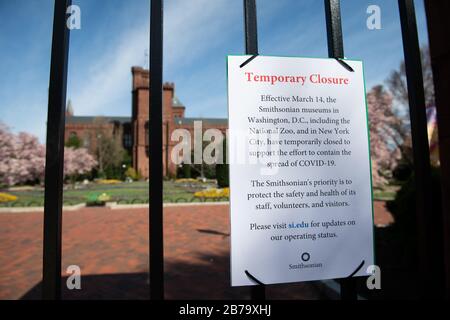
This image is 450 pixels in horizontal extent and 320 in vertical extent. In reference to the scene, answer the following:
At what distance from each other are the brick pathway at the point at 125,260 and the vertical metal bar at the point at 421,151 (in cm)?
291

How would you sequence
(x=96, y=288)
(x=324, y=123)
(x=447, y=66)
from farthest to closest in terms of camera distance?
(x=96, y=288) → (x=324, y=123) → (x=447, y=66)

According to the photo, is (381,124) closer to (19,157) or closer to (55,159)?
(55,159)

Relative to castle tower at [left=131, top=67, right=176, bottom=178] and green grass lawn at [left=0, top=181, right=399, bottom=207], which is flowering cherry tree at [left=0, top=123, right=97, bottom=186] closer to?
green grass lawn at [left=0, top=181, right=399, bottom=207]

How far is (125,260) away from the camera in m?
5.68

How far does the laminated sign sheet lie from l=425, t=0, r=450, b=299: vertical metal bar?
34 cm

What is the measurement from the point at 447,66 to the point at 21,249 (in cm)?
846

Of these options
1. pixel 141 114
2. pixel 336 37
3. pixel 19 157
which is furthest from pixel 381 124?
pixel 141 114

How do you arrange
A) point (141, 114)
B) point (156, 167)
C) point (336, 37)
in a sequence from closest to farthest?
point (156, 167) → point (336, 37) → point (141, 114)

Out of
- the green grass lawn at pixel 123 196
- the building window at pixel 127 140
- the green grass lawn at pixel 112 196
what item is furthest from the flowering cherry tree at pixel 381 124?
the building window at pixel 127 140

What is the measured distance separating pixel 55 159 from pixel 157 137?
1.63 feet

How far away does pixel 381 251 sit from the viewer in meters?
5.50

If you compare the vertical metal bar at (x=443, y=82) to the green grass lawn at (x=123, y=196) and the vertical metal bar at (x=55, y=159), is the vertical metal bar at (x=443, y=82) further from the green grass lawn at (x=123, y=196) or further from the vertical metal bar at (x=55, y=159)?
the green grass lawn at (x=123, y=196)
